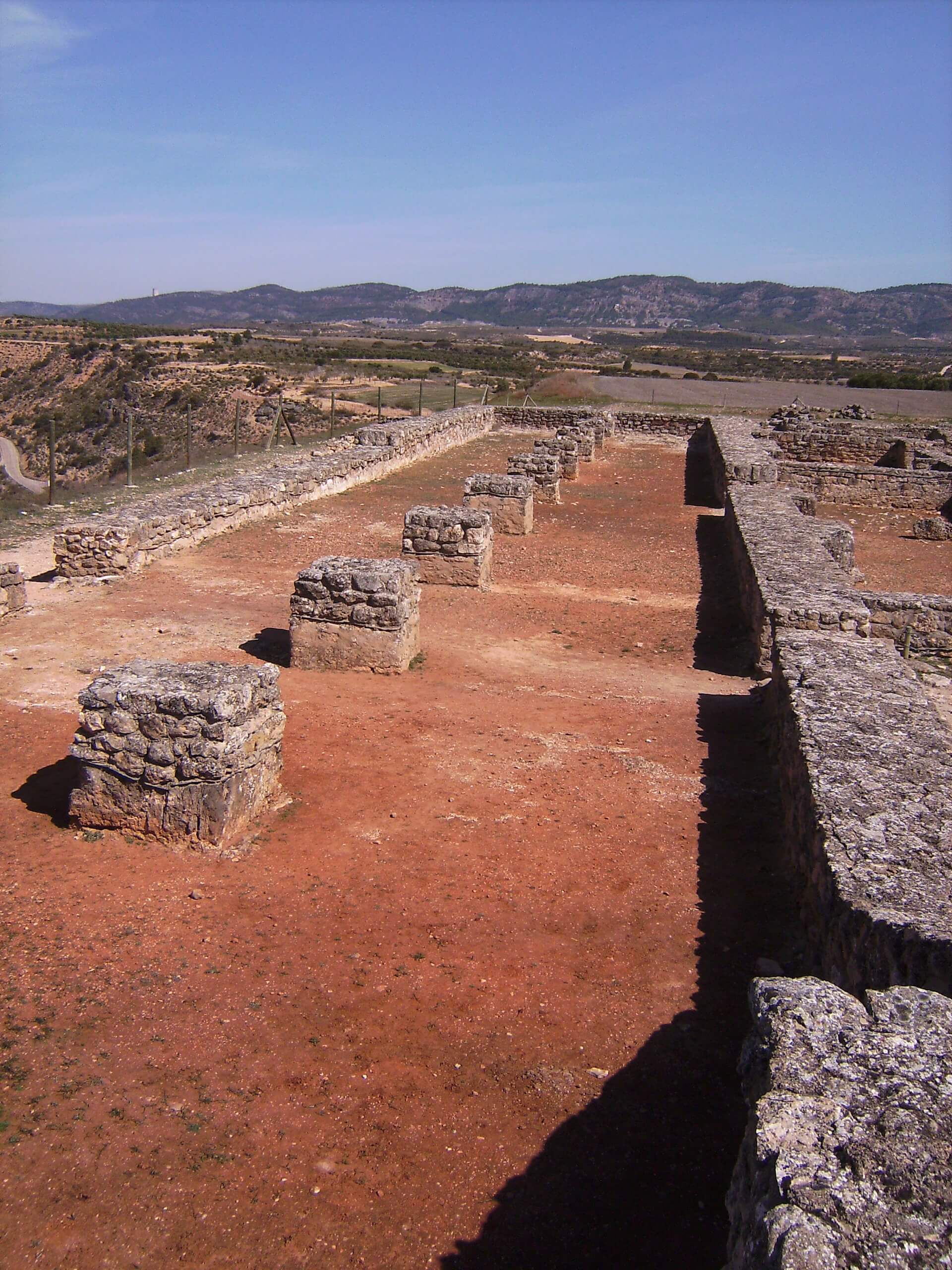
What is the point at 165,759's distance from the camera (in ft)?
18.1

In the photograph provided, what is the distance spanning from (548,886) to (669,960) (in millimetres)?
845

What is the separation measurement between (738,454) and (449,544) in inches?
383

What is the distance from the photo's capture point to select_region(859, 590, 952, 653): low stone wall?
10.3 metres

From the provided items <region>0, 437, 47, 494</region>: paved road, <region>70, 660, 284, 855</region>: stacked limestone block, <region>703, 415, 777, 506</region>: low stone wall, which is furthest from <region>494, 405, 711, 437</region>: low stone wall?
<region>70, 660, 284, 855</region>: stacked limestone block

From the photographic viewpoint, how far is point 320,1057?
397cm

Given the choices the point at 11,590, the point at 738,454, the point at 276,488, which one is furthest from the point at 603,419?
the point at 11,590

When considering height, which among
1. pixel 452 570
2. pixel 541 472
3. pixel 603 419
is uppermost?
pixel 603 419

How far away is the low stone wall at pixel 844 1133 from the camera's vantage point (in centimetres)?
216

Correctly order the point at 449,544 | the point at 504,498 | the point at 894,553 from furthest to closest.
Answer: the point at 504,498 → the point at 894,553 → the point at 449,544

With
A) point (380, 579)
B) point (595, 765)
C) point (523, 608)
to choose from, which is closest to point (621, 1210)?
point (595, 765)

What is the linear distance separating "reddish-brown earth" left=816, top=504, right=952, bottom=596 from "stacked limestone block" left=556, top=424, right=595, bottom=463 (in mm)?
7710

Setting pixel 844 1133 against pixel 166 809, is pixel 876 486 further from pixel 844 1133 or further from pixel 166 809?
pixel 844 1133

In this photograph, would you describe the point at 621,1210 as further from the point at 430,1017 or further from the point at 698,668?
the point at 698,668

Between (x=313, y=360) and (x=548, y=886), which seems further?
(x=313, y=360)
